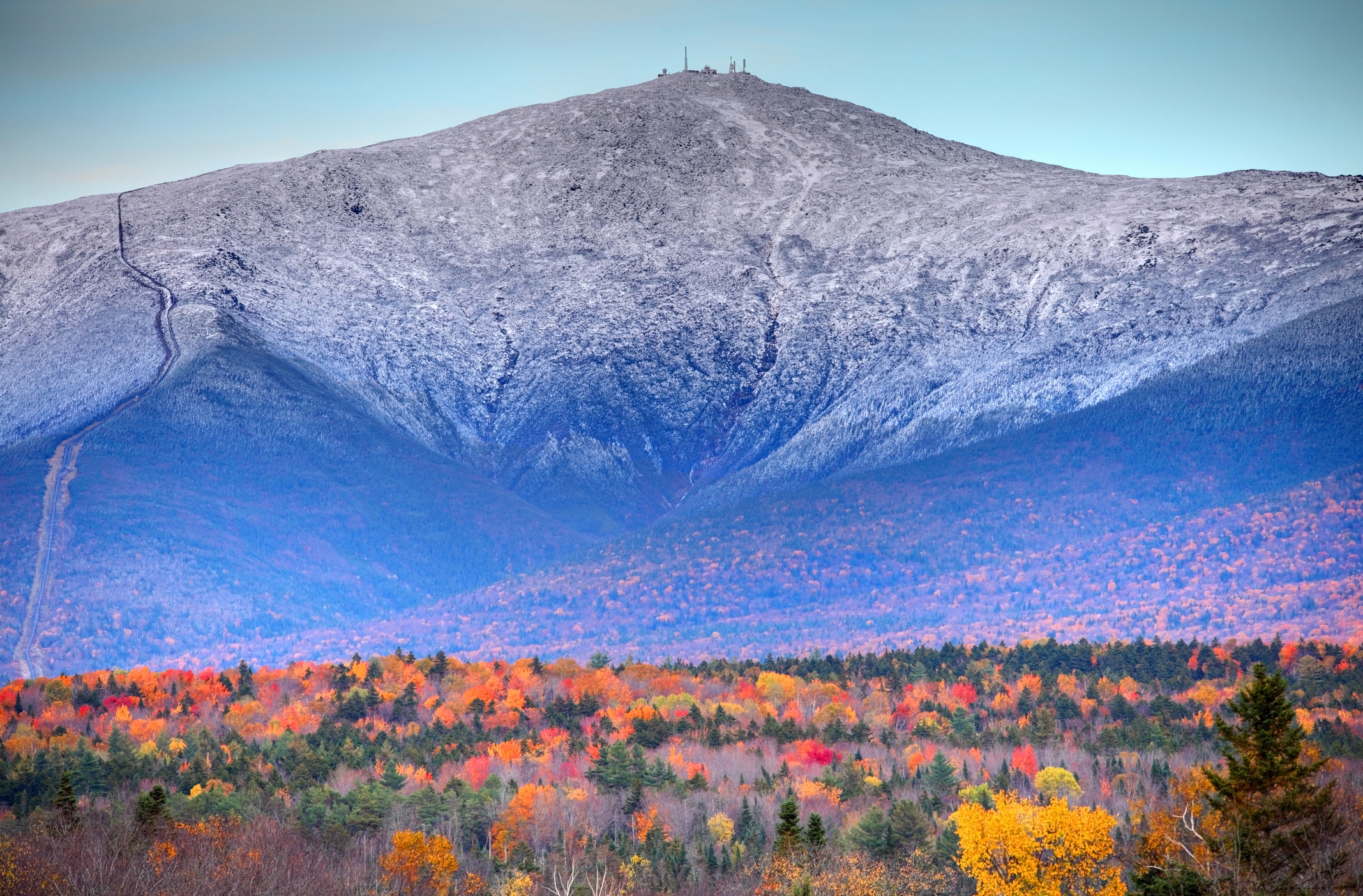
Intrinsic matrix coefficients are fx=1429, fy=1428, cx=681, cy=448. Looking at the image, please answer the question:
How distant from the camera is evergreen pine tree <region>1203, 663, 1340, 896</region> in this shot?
5916cm

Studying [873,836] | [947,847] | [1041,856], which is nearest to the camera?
[1041,856]

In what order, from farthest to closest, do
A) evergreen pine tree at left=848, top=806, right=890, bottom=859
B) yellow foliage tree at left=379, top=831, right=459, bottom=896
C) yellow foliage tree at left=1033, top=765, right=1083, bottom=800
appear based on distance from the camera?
yellow foliage tree at left=1033, top=765, right=1083, bottom=800
evergreen pine tree at left=848, top=806, right=890, bottom=859
yellow foliage tree at left=379, top=831, right=459, bottom=896

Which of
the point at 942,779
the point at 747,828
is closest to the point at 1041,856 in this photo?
the point at 747,828

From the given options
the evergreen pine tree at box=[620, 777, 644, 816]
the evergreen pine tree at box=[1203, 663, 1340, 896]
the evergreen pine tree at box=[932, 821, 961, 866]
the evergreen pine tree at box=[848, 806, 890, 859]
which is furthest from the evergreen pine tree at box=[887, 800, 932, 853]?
the evergreen pine tree at box=[1203, 663, 1340, 896]

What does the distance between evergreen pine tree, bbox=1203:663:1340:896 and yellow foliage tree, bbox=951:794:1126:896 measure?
13469mm

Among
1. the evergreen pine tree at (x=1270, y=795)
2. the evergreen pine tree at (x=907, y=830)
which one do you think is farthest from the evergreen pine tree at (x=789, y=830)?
the evergreen pine tree at (x=1270, y=795)

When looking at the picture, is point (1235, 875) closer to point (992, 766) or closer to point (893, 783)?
point (893, 783)

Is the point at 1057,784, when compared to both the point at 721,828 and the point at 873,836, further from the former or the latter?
the point at 873,836

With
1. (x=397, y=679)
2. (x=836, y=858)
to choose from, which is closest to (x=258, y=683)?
(x=397, y=679)

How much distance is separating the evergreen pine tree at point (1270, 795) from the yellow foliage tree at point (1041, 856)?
13.5 meters

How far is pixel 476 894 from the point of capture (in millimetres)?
94062

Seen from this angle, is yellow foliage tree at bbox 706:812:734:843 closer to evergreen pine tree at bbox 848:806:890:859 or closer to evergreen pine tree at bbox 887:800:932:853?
evergreen pine tree at bbox 848:806:890:859

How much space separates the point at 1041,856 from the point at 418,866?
132 feet

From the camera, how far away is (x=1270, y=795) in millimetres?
60344
